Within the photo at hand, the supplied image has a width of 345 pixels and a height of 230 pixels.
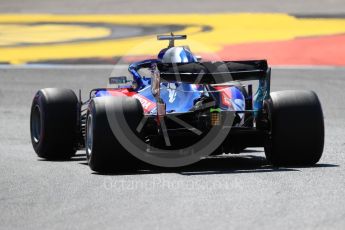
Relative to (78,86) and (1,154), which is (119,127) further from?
(78,86)

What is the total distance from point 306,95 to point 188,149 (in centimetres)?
139

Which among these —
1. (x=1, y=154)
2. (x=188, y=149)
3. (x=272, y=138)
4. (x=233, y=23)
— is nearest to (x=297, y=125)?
(x=272, y=138)

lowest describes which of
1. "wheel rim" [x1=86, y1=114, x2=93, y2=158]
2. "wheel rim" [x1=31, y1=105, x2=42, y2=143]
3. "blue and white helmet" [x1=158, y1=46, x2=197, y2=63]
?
"wheel rim" [x1=31, y1=105, x2=42, y2=143]

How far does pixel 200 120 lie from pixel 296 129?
1016mm

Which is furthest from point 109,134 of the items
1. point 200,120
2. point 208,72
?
point 208,72

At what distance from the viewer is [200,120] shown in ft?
34.9

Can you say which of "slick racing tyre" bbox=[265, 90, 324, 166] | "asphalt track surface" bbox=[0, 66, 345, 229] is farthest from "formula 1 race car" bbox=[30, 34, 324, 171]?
"asphalt track surface" bbox=[0, 66, 345, 229]

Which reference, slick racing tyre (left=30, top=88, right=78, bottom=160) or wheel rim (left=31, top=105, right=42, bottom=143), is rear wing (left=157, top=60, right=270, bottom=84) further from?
wheel rim (left=31, top=105, right=42, bottom=143)

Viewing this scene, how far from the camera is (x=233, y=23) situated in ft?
103

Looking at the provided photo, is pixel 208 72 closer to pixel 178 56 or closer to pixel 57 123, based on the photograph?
pixel 178 56

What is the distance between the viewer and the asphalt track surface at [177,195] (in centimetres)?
751

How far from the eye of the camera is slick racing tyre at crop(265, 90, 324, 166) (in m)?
10.7

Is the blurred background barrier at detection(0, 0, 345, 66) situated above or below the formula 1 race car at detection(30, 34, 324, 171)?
below

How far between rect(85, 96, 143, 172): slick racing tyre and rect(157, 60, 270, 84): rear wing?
537 millimetres
